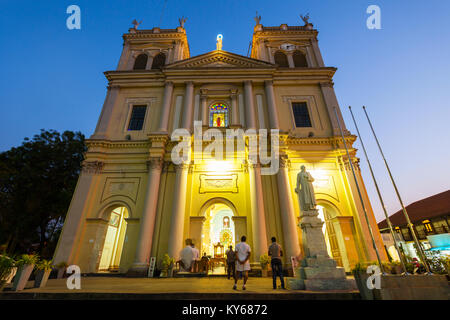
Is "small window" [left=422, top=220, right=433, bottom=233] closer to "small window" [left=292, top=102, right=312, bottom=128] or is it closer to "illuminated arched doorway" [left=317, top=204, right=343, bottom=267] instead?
"illuminated arched doorway" [left=317, top=204, right=343, bottom=267]

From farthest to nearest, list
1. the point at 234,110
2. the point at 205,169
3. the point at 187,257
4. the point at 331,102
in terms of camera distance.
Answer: the point at 331,102
the point at 234,110
the point at 205,169
the point at 187,257

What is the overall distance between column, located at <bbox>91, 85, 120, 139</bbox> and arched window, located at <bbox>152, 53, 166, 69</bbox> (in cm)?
397

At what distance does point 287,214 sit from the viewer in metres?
10.5

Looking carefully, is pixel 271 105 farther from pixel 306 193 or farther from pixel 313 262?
pixel 313 262

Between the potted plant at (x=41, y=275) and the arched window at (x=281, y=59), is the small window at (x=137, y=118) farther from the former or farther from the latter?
the arched window at (x=281, y=59)

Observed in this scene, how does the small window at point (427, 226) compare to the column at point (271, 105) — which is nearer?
the column at point (271, 105)

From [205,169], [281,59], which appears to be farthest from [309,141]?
Result: [281,59]

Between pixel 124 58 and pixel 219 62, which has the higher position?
pixel 124 58

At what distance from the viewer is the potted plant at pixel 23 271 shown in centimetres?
523

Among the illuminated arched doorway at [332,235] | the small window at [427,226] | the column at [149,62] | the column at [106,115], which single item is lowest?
the illuminated arched doorway at [332,235]

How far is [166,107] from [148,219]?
25.0ft

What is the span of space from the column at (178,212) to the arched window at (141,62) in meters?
11.2

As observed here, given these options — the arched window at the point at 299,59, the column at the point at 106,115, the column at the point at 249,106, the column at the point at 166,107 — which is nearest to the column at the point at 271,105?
the column at the point at 249,106

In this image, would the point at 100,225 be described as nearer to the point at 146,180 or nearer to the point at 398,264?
the point at 146,180
